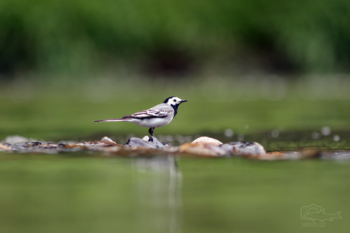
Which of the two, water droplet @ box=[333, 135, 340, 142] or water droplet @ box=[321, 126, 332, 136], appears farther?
water droplet @ box=[321, 126, 332, 136]


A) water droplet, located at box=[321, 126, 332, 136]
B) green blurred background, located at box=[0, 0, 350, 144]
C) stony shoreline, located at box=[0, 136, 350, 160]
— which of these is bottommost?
stony shoreline, located at box=[0, 136, 350, 160]

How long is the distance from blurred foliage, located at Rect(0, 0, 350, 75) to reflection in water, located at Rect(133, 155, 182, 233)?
1975cm

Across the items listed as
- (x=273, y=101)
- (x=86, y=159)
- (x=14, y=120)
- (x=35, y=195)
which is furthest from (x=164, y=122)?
(x=273, y=101)

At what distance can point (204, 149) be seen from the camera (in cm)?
786

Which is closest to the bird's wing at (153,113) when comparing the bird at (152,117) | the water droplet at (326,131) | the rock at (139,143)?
the bird at (152,117)

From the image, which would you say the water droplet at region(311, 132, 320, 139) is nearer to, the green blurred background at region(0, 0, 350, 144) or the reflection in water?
the reflection in water

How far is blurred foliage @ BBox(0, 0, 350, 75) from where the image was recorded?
2658 centimetres

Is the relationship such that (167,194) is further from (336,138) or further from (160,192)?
(336,138)

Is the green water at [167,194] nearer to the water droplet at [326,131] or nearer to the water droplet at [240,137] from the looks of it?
the water droplet at [240,137]

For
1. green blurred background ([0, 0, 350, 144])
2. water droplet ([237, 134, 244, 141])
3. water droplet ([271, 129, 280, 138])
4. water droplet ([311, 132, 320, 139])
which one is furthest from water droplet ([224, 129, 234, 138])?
green blurred background ([0, 0, 350, 144])

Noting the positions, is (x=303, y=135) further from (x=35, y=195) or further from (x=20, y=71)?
(x=20, y=71)

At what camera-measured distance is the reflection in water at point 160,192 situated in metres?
4.56

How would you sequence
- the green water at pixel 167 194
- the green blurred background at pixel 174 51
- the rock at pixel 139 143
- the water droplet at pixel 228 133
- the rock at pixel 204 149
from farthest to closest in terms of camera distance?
1. the green blurred background at pixel 174 51
2. the water droplet at pixel 228 133
3. the rock at pixel 139 143
4. the rock at pixel 204 149
5. the green water at pixel 167 194

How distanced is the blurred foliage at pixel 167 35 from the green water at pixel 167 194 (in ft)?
64.1
